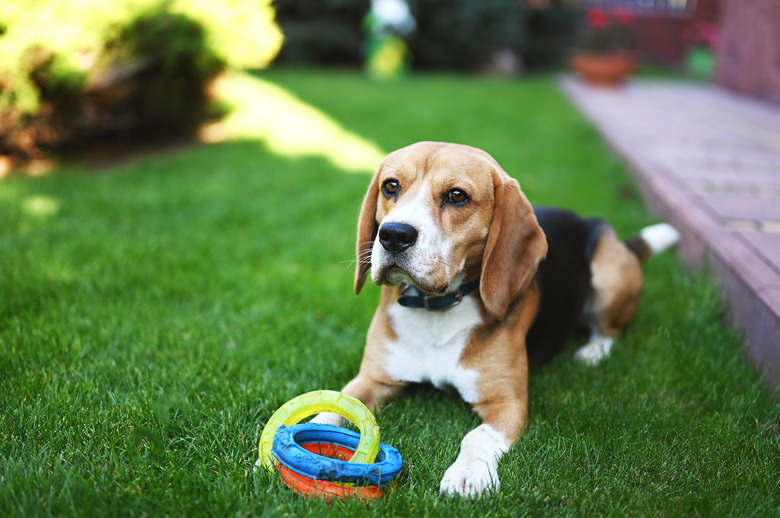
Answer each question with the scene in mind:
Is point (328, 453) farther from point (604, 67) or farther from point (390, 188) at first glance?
point (604, 67)

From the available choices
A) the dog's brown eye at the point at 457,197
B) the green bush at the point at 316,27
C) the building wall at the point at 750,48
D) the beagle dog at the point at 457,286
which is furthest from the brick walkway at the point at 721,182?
the green bush at the point at 316,27

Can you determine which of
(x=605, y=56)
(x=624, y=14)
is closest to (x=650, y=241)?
(x=605, y=56)

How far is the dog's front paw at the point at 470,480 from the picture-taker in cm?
256

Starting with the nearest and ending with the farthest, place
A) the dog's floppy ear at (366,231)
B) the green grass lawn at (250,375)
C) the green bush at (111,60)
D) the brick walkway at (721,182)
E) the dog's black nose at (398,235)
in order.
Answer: the green grass lawn at (250,375) < the dog's black nose at (398,235) < the dog's floppy ear at (366,231) < the brick walkway at (721,182) < the green bush at (111,60)

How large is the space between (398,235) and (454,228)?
328 mm

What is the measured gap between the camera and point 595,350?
396 cm

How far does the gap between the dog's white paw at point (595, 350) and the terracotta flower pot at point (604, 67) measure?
12.2 metres

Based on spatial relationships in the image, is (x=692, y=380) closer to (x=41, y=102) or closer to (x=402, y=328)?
(x=402, y=328)

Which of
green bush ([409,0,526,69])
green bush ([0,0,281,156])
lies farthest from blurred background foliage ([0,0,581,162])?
green bush ([409,0,526,69])

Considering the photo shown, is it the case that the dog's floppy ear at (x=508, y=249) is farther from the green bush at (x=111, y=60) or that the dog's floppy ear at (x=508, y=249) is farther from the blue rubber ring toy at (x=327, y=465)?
the green bush at (x=111, y=60)

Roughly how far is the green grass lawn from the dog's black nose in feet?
2.86

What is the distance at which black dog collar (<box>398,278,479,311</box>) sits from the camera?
3.14 m

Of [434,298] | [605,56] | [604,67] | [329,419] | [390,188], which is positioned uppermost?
[390,188]

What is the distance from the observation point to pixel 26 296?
418 cm
